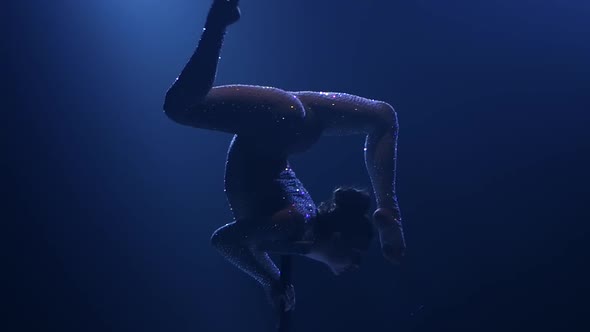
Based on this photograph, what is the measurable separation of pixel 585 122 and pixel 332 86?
1825 mm

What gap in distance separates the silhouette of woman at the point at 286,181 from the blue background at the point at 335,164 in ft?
8.32

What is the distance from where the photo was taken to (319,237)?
4.97ft

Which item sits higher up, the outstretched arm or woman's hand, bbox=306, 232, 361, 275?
the outstretched arm

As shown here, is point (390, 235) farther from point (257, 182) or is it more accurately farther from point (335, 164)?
point (335, 164)

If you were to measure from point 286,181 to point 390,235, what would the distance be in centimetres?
33

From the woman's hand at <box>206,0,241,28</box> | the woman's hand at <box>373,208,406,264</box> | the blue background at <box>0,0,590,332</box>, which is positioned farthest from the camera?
the blue background at <box>0,0,590,332</box>

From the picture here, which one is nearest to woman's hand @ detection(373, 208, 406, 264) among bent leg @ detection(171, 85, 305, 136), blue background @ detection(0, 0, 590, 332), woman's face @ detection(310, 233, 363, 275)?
woman's face @ detection(310, 233, 363, 275)

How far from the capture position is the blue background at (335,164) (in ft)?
12.4

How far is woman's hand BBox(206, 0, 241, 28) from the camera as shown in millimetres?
1301

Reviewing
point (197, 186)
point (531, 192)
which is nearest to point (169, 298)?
point (197, 186)

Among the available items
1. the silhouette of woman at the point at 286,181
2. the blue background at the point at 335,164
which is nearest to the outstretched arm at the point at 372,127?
the silhouette of woman at the point at 286,181

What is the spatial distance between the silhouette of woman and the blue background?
254cm

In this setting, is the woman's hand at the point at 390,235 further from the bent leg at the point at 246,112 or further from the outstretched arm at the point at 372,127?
the bent leg at the point at 246,112

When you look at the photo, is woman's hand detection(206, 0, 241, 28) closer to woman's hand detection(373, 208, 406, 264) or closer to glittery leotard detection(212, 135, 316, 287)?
glittery leotard detection(212, 135, 316, 287)
